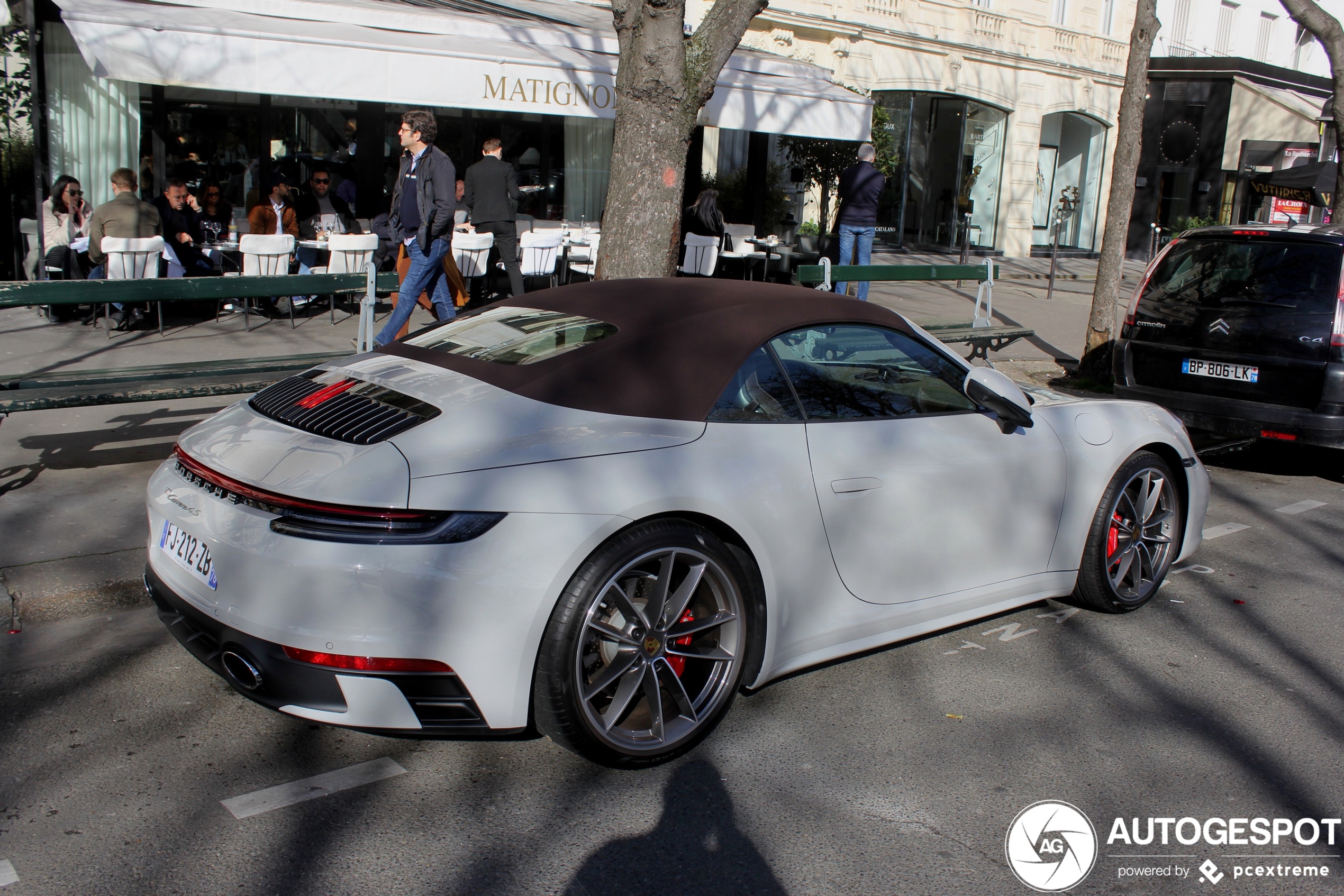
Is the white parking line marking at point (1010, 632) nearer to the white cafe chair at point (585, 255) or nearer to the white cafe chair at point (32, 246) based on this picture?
the white cafe chair at point (585, 255)

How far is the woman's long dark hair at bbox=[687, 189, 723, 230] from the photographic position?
46.0 feet

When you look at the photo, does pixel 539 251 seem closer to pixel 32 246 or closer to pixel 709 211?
pixel 709 211

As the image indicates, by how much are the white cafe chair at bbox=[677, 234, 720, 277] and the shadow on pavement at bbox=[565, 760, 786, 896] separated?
10.8 meters

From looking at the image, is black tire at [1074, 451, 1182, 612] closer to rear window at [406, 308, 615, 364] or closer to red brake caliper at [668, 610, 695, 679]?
red brake caliper at [668, 610, 695, 679]

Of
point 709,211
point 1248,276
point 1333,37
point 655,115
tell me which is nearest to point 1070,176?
point 1333,37

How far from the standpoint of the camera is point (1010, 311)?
1619cm

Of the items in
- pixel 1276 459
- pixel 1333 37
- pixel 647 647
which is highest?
pixel 1333 37

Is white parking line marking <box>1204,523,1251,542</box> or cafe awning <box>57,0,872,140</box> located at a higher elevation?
cafe awning <box>57,0,872,140</box>

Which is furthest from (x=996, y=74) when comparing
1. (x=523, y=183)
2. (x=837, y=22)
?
(x=523, y=183)

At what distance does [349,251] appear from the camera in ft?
36.5

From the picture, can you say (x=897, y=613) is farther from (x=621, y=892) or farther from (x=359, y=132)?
(x=359, y=132)

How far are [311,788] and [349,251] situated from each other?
8673 mm

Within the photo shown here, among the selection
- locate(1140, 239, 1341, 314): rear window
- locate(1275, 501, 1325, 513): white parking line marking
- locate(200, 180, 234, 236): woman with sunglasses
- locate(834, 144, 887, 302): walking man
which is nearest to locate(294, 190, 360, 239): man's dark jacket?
locate(200, 180, 234, 236): woman with sunglasses

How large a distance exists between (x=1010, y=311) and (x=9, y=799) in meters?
15.0
